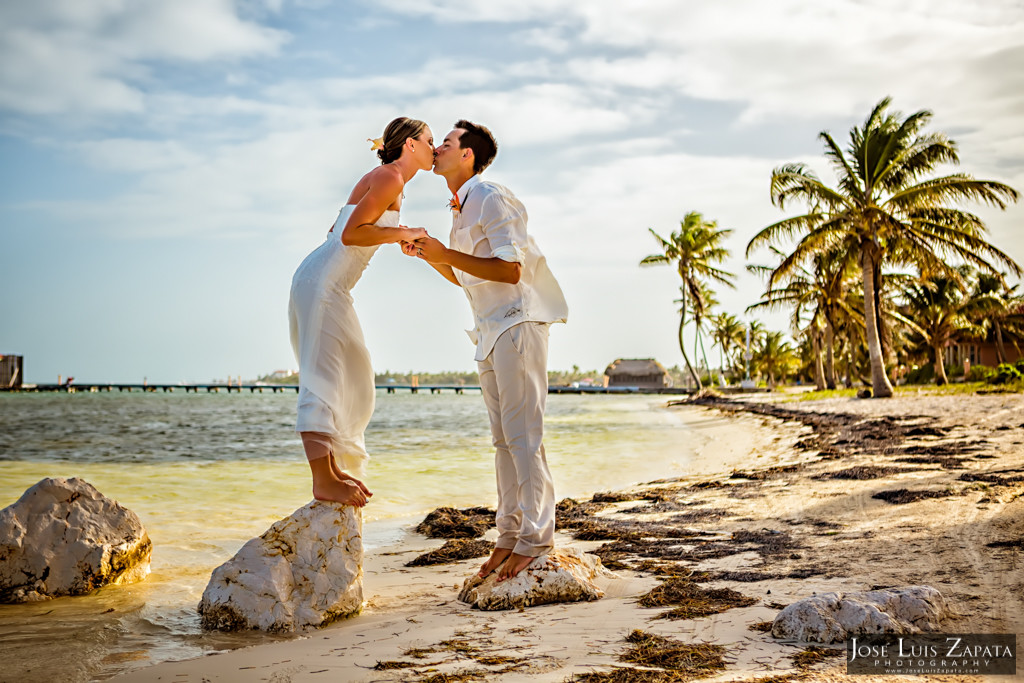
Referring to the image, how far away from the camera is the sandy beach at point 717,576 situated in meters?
2.53

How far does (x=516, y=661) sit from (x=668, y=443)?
13940 millimetres

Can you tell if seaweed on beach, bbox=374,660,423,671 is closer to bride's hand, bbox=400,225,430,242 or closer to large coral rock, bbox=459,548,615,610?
large coral rock, bbox=459,548,615,610

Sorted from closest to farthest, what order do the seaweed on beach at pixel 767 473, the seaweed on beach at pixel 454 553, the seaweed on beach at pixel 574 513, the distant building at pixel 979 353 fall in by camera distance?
1. the seaweed on beach at pixel 454 553
2. the seaweed on beach at pixel 574 513
3. the seaweed on beach at pixel 767 473
4. the distant building at pixel 979 353

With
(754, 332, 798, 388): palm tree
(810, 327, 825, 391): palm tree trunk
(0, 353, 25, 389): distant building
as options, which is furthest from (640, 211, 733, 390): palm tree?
(0, 353, 25, 389): distant building

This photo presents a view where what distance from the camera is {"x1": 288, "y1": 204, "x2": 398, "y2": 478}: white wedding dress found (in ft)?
11.2

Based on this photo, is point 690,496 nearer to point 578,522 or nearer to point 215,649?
point 578,522

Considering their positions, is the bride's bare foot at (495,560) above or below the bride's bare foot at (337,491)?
below

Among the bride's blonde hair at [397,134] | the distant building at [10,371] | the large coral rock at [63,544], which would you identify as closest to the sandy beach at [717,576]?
the large coral rock at [63,544]

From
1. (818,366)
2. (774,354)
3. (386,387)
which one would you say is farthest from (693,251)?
(386,387)

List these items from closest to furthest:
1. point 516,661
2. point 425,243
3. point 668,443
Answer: point 516,661
point 425,243
point 668,443

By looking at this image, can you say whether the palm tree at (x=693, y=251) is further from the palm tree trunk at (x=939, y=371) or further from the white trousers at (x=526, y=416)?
the white trousers at (x=526, y=416)

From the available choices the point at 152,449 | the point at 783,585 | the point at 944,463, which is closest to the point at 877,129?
the point at 944,463

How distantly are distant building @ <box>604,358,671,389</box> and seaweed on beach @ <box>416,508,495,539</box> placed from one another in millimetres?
83897

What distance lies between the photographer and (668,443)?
16031 millimetres
